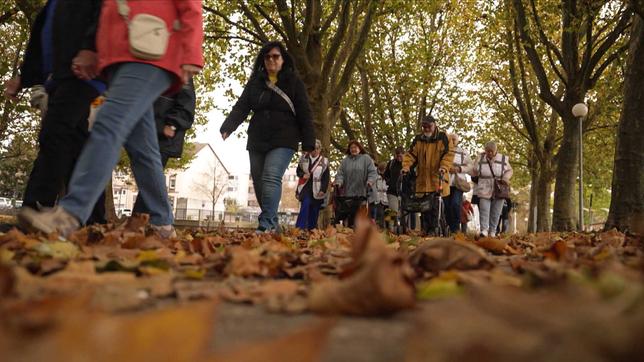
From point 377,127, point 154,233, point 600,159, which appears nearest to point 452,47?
point 377,127

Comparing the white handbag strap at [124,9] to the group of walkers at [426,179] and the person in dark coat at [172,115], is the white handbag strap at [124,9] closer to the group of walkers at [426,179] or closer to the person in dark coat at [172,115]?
the person in dark coat at [172,115]

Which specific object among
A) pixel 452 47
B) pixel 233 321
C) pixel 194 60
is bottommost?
pixel 233 321

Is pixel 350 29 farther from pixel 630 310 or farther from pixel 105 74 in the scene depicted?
pixel 630 310

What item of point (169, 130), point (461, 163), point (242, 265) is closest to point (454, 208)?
point (461, 163)

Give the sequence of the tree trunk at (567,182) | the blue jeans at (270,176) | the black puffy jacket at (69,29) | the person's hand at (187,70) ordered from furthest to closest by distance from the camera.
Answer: the tree trunk at (567,182) → the blue jeans at (270,176) → the black puffy jacket at (69,29) → the person's hand at (187,70)

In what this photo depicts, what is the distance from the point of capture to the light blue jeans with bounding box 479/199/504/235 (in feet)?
38.5

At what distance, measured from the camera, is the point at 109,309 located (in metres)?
1.40

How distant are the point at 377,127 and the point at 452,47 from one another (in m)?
5.25

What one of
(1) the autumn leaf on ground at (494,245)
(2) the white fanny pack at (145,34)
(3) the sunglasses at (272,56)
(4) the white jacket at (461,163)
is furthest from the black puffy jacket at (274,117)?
(4) the white jacket at (461,163)

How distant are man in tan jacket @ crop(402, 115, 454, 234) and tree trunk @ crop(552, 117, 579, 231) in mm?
5624

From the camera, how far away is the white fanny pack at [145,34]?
353 centimetres

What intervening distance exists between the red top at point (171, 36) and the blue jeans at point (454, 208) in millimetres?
8771

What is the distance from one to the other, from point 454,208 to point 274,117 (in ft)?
20.2

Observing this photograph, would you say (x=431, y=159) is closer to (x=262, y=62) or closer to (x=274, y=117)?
(x=262, y=62)
